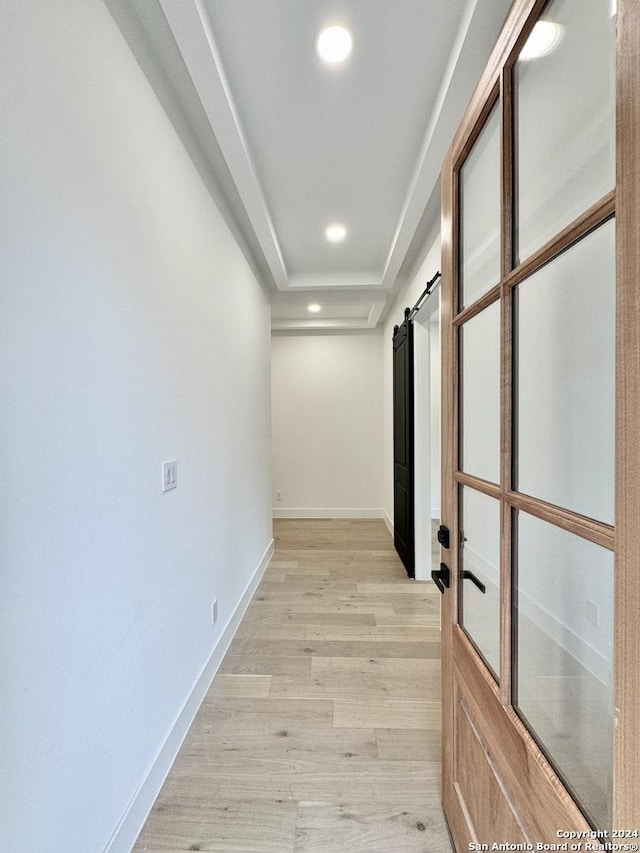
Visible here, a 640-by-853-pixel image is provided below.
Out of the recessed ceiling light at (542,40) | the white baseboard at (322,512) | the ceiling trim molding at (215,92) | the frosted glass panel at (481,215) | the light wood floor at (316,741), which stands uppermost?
the ceiling trim molding at (215,92)

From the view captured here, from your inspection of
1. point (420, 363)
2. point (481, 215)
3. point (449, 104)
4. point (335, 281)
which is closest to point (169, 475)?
point (481, 215)

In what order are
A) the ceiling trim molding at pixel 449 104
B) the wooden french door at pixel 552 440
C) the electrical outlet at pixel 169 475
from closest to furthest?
the wooden french door at pixel 552 440 < the ceiling trim molding at pixel 449 104 < the electrical outlet at pixel 169 475

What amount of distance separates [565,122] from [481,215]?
0.32 m

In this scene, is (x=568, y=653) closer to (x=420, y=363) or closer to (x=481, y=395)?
(x=481, y=395)

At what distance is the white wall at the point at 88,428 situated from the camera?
785mm

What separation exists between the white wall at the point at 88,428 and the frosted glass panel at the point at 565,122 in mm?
1106

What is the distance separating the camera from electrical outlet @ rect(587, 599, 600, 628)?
638 mm

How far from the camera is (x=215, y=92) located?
144cm

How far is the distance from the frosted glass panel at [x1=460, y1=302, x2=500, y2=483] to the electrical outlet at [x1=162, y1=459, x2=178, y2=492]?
1.11 meters

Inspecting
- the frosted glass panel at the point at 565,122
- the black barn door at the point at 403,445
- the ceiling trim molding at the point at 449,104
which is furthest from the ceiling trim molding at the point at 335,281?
the frosted glass panel at the point at 565,122

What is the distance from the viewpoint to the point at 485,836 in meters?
0.92

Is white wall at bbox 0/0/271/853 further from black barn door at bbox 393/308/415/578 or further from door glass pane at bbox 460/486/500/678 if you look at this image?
black barn door at bbox 393/308/415/578

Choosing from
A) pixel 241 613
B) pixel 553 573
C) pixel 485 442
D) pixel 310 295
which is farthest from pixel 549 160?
pixel 310 295

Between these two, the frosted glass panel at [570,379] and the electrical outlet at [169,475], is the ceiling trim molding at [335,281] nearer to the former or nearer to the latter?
the electrical outlet at [169,475]
